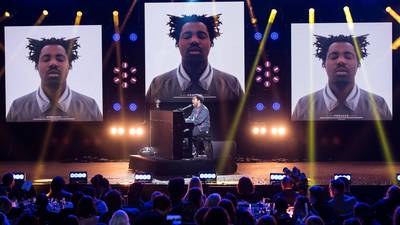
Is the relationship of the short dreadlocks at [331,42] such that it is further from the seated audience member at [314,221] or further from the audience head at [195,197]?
the seated audience member at [314,221]

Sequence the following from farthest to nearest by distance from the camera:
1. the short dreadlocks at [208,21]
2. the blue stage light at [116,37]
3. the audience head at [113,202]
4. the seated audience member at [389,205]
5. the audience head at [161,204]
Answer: the blue stage light at [116,37], the short dreadlocks at [208,21], the seated audience member at [389,205], the audience head at [113,202], the audience head at [161,204]

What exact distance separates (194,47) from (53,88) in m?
3.57

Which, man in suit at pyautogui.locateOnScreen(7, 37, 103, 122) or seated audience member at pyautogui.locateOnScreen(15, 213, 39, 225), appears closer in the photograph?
seated audience member at pyautogui.locateOnScreen(15, 213, 39, 225)

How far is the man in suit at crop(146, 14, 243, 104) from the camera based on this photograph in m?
15.2

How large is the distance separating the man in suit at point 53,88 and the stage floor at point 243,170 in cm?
125

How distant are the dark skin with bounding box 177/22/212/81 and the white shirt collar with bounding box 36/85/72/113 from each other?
2.93m

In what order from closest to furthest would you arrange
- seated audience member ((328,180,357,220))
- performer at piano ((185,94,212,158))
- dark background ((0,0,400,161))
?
seated audience member ((328,180,357,220)) → performer at piano ((185,94,212,158)) → dark background ((0,0,400,161))

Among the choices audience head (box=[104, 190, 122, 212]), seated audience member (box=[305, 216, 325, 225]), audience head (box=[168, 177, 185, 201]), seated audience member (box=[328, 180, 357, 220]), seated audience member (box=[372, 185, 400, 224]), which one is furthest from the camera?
seated audience member (box=[328, 180, 357, 220])

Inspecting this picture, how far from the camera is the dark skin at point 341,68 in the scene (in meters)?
15.2

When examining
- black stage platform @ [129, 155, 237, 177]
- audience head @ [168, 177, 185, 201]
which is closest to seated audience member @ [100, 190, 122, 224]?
audience head @ [168, 177, 185, 201]

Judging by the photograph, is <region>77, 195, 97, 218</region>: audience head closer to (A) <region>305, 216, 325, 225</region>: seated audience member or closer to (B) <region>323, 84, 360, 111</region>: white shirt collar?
(A) <region>305, 216, 325, 225</region>: seated audience member

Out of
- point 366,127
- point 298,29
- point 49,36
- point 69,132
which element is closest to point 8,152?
point 69,132

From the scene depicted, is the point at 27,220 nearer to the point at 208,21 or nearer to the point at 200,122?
the point at 200,122

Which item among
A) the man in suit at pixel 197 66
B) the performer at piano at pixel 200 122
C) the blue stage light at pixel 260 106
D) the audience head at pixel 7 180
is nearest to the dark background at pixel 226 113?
the blue stage light at pixel 260 106
